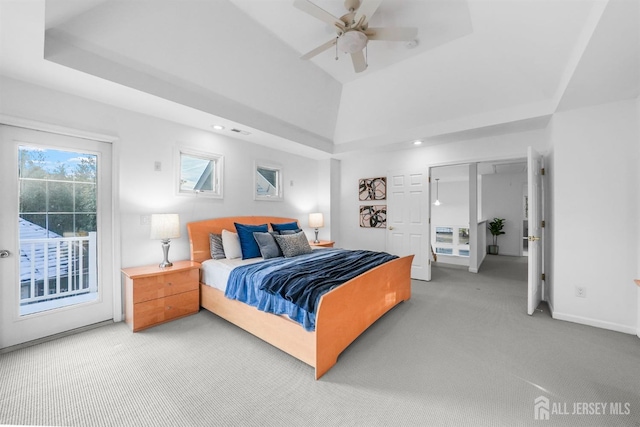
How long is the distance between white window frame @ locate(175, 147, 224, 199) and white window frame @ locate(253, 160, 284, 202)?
0.63 meters

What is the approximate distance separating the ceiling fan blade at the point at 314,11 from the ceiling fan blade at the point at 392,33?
0.30 metres

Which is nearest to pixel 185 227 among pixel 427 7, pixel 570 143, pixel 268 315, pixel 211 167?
pixel 211 167

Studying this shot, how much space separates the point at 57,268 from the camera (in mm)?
2689

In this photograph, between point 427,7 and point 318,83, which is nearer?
point 427,7

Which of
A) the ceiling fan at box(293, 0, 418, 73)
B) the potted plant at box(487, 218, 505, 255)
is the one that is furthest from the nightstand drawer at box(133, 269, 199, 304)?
the potted plant at box(487, 218, 505, 255)

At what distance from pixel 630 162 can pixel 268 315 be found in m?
4.01

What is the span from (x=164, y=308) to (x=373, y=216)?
3.91 m

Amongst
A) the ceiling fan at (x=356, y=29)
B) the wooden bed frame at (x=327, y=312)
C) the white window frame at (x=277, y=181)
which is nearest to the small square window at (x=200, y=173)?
the wooden bed frame at (x=327, y=312)

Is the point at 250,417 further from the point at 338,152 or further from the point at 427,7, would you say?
the point at 338,152

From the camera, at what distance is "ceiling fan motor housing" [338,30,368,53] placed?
229 centimetres

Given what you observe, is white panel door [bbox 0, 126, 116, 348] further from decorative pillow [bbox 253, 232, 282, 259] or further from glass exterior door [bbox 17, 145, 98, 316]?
decorative pillow [bbox 253, 232, 282, 259]

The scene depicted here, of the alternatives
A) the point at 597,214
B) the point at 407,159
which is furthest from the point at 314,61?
the point at 597,214

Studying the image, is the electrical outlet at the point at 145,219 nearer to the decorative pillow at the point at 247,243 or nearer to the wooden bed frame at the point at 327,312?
the wooden bed frame at the point at 327,312

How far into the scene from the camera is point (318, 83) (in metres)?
3.83
